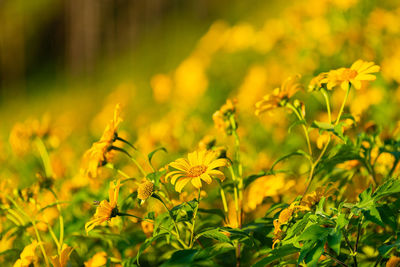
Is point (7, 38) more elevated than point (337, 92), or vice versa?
point (7, 38)

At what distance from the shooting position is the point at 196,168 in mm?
1173

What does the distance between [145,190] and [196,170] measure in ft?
0.46

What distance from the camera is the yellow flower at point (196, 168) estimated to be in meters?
1.12

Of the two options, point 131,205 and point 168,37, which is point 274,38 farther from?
point 168,37

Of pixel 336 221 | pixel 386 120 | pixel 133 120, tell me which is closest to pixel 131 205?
pixel 336 221

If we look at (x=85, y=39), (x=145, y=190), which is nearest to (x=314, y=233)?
(x=145, y=190)

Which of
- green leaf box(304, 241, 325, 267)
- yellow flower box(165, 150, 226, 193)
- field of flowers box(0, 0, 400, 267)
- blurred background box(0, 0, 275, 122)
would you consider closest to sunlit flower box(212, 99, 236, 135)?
field of flowers box(0, 0, 400, 267)

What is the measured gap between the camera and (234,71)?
4660mm

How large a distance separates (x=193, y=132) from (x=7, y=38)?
2465cm

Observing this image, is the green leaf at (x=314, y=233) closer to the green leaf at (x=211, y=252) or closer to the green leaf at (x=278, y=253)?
the green leaf at (x=278, y=253)

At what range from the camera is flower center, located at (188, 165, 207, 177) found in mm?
1155

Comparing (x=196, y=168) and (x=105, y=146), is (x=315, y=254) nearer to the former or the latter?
(x=196, y=168)

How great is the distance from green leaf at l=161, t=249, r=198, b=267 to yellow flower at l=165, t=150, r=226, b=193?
149 mm

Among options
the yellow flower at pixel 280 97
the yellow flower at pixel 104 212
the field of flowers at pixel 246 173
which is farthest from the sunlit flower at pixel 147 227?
the yellow flower at pixel 280 97
